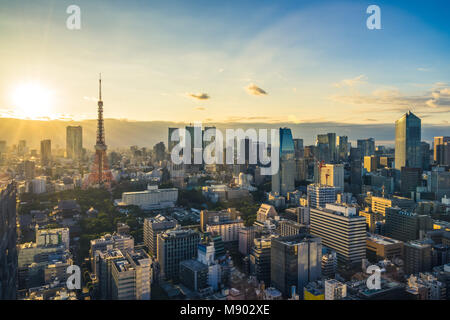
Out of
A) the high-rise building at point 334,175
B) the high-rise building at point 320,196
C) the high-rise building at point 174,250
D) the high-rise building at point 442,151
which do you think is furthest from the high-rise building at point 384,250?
the high-rise building at point 442,151

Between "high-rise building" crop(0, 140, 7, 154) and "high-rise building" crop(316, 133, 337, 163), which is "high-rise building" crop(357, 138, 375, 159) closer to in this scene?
"high-rise building" crop(316, 133, 337, 163)

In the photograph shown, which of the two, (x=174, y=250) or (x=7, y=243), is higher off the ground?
(x=7, y=243)

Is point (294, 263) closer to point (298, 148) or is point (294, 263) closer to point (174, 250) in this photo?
point (174, 250)

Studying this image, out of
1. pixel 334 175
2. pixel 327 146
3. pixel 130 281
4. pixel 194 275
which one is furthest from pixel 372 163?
pixel 130 281

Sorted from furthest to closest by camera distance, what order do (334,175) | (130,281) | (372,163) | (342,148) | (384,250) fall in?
(342,148), (372,163), (334,175), (384,250), (130,281)

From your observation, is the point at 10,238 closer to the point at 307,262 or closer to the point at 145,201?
the point at 307,262

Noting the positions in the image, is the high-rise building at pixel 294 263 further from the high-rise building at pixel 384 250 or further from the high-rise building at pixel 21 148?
the high-rise building at pixel 21 148
